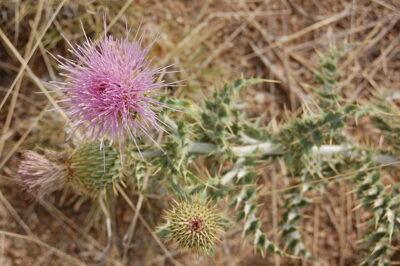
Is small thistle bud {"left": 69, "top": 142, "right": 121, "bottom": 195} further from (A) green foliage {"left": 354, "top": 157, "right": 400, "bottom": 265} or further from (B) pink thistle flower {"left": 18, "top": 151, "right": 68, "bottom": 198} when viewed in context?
(A) green foliage {"left": 354, "top": 157, "right": 400, "bottom": 265}

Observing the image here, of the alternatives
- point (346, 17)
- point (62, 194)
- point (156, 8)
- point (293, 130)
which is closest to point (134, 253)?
point (62, 194)

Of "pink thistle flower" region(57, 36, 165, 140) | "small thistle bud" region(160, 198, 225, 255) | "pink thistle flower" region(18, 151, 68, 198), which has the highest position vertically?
"pink thistle flower" region(57, 36, 165, 140)

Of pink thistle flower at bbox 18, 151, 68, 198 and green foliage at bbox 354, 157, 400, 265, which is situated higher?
pink thistle flower at bbox 18, 151, 68, 198

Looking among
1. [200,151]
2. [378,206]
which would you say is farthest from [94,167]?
[378,206]

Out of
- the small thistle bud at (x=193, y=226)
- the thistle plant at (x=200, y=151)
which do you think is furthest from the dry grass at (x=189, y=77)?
the small thistle bud at (x=193, y=226)

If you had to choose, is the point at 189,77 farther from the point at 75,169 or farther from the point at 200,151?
the point at 75,169

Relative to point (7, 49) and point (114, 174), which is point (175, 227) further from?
point (7, 49)

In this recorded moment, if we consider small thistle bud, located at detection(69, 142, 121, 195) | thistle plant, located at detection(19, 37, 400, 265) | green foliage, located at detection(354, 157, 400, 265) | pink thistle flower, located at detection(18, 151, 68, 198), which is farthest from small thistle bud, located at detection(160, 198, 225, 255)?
green foliage, located at detection(354, 157, 400, 265)

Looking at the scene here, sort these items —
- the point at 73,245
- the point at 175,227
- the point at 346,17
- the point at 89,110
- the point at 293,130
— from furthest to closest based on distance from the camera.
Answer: the point at 346,17 < the point at 73,245 < the point at 293,130 < the point at 175,227 < the point at 89,110
